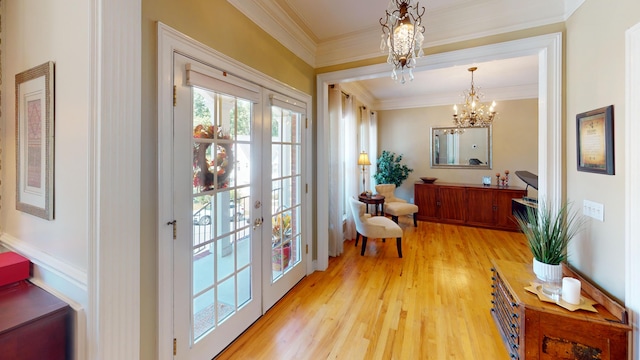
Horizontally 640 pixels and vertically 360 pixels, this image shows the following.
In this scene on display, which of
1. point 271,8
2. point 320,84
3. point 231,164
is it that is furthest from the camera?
point 320,84

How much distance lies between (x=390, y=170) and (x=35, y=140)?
5545mm

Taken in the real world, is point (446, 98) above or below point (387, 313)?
above

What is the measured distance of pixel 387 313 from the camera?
2.35 meters

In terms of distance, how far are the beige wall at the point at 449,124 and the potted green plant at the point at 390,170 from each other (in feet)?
0.78

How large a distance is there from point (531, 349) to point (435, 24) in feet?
9.16

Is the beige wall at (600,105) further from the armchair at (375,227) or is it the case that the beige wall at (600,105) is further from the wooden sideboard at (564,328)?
the armchair at (375,227)

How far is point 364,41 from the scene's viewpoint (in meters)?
2.88

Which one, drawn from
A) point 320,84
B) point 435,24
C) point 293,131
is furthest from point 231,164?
point 435,24

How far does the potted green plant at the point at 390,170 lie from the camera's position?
5.88 meters

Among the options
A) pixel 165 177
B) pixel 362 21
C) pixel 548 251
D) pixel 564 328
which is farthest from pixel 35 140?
pixel 548 251

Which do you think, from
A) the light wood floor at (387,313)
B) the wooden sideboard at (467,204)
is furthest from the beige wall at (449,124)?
the light wood floor at (387,313)

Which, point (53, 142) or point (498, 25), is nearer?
point (53, 142)

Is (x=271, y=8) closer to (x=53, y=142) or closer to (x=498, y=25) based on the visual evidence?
(x=53, y=142)

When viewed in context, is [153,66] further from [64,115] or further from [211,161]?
[211,161]
